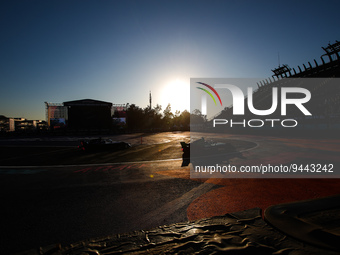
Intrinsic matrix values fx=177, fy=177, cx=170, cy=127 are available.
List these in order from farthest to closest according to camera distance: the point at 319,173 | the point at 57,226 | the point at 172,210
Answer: the point at 319,173, the point at 172,210, the point at 57,226

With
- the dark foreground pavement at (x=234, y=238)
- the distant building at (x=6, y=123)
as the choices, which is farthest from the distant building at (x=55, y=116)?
the distant building at (x=6, y=123)

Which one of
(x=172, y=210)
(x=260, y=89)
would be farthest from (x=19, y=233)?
(x=260, y=89)

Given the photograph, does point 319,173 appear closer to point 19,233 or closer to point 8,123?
point 19,233

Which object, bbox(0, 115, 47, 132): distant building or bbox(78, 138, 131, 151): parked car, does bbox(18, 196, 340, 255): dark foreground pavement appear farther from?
bbox(0, 115, 47, 132): distant building

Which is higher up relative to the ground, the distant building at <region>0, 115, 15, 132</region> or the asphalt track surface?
the distant building at <region>0, 115, 15, 132</region>

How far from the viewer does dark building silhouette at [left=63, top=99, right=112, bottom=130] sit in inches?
2149

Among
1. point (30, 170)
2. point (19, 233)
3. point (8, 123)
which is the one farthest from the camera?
point (8, 123)

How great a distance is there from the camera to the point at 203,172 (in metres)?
9.23

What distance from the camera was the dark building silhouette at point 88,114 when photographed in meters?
54.6

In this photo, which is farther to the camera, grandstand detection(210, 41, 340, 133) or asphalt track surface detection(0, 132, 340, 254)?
grandstand detection(210, 41, 340, 133)

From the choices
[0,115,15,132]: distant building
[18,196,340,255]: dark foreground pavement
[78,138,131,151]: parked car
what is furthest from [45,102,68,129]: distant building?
[0,115,15,132]: distant building

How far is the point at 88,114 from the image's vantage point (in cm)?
5556

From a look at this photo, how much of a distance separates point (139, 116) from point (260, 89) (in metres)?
50.6

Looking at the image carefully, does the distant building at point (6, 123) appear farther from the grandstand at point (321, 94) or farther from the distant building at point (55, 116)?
the grandstand at point (321, 94)
